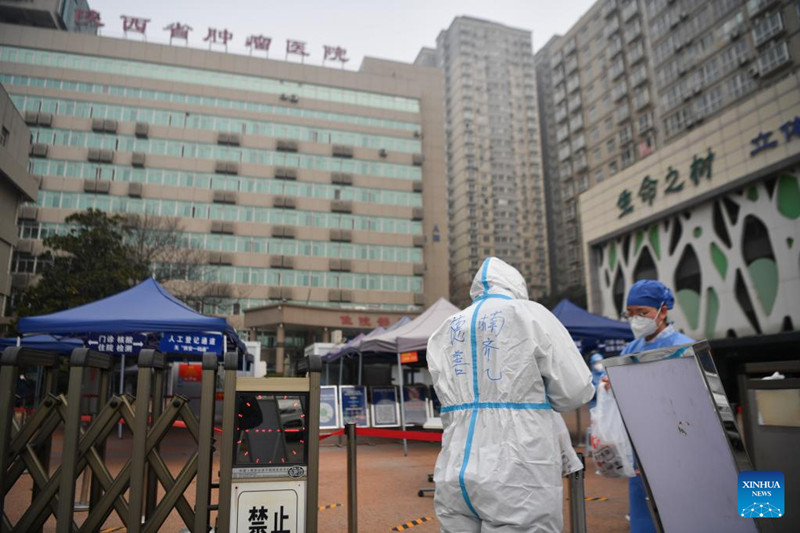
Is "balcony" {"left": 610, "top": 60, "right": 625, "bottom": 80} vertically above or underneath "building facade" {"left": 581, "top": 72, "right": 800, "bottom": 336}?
above

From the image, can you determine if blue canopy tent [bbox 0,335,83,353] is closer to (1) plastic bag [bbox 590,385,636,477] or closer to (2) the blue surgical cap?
(1) plastic bag [bbox 590,385,636,477]

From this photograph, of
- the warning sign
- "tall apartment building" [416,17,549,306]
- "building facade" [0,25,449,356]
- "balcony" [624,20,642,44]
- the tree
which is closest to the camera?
the warning sign

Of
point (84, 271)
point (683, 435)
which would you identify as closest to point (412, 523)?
point (683, 435)

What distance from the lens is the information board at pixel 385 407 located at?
12065 mm

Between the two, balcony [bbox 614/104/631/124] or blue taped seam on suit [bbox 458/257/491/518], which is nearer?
blue taped seam on suit [bbox 458/257/491/518]

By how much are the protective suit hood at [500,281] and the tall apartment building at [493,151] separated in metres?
73.3

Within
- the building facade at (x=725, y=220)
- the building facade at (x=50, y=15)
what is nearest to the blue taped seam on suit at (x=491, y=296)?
the building facade at (x=725, y=220)

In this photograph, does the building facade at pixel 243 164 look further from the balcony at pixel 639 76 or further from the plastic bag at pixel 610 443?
the plastic bag at pixel 610 443

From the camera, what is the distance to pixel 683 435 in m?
2.50

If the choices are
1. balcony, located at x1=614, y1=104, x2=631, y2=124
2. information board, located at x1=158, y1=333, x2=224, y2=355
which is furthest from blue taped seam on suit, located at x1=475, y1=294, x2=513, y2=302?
balcony, located at x1=614, y1=104, x2=631, y2=124

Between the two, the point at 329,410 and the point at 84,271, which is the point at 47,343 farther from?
the point at 84,271

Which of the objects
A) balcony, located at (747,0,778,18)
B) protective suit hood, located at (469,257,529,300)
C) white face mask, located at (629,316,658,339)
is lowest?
white face mask, located at (629,316,658,339)

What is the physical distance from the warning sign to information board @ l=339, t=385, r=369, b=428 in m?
9.01

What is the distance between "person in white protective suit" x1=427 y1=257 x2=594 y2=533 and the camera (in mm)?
2441
